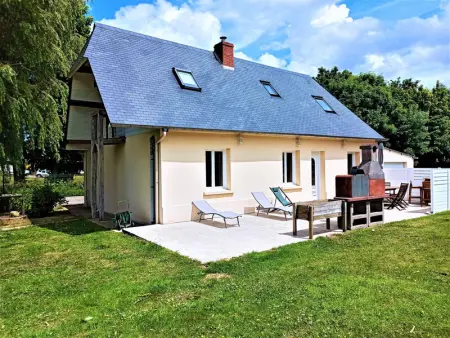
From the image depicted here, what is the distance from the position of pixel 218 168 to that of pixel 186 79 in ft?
12.1

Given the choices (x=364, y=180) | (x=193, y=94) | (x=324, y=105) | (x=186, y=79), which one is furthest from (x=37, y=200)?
(x=324, y=105)

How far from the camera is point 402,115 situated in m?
26.7

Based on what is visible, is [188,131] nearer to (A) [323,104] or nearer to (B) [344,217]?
(B) [344,217]

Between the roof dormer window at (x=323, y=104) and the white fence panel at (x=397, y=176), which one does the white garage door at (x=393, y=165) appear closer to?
the white fence panel at (x=397, y=176)

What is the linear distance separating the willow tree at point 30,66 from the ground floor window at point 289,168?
28.1 ft

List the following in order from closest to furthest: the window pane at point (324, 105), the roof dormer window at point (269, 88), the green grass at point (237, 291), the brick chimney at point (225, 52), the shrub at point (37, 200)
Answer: the green grass at point (237, 291)
the shrub at point (37, 200)
the brick chimney at point (225, 52)
the roof dormer window at point (269, 88)
the window pane at point (324, 105)

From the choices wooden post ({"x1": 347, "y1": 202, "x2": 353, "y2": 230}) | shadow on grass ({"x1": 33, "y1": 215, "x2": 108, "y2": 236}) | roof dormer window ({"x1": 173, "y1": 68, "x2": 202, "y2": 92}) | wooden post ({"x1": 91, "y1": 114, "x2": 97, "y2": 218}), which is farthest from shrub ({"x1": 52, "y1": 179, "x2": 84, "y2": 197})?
wooden post ({"x1": 347, "y1": 202, "x2": 353, "y2": 230})

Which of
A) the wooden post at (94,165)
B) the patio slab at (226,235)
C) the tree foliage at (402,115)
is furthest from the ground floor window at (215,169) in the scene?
the tree foliage at (402,115)

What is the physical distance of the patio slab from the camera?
6945mm

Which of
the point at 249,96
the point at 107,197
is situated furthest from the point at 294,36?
the point at 107,197

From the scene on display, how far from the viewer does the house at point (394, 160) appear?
59.7 feet

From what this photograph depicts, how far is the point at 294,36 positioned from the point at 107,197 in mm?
15955

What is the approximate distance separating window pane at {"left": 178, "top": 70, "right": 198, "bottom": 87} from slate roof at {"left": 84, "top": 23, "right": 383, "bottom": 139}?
0.34m

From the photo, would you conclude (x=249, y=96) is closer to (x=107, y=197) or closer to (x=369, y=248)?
(x=107, y=197)
